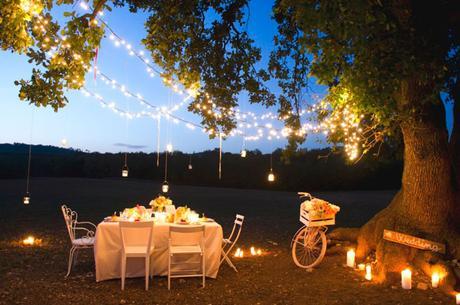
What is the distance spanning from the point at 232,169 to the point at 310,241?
17031mm

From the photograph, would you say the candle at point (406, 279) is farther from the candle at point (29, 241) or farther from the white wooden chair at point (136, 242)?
the candle at point (29, 241)

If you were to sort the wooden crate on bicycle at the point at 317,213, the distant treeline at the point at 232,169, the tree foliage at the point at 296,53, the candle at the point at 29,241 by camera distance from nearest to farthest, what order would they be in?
the tree foliage at the point at 296,53
the wooden crate on bicycle at the point at 317,213
the candle at the point at 29,241
the distant treeline at the point at 232,169

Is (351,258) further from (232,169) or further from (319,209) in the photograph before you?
(232,169)

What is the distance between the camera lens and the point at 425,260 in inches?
245

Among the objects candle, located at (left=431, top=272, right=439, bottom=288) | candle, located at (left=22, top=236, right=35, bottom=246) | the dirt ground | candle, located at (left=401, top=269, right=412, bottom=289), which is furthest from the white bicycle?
candle, located at (left=22, top=236, right=35, bottom=246)

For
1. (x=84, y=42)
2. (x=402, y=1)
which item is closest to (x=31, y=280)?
(x=84, y=42)

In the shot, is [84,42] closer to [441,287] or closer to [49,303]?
[49,303]

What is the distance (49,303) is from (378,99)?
4.37 meters

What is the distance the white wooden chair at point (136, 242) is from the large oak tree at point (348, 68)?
2.04 meters

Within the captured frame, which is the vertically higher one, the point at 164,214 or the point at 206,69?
the point at 206,69

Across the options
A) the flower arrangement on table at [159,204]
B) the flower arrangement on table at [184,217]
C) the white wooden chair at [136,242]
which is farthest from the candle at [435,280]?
the flower arrangement on table at [159,204]

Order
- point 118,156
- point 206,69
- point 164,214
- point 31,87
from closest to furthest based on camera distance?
1. point 31,87
2. point 164,214
3. point 206,69
4. point 118,156

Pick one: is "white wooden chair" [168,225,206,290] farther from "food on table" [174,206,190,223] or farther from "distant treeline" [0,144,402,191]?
"distant treeline" [0,144,402,191]

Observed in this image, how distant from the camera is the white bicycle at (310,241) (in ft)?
22.3
